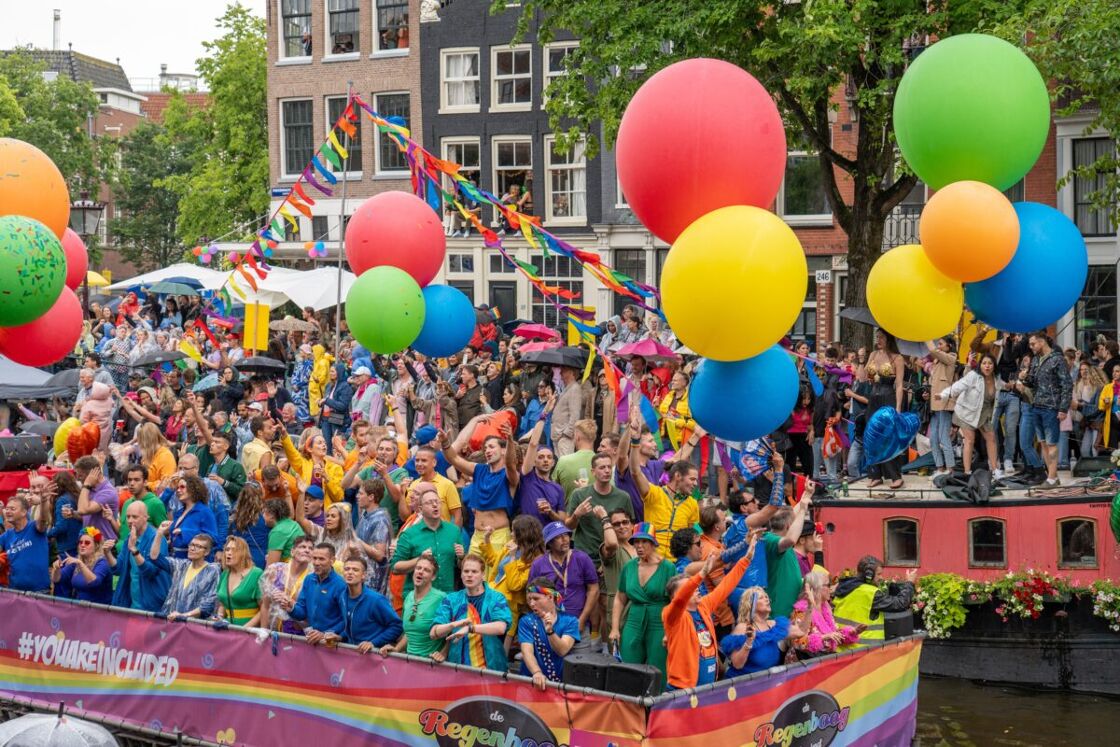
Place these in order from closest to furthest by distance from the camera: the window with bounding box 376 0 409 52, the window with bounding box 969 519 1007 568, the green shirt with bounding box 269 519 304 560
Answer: the green shirt with bounding box 269 519 304 560 → the window with bounding box 969 519 1007 568 → the window with bounding box 376 0 409 52

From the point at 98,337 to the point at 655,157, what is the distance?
23.1m

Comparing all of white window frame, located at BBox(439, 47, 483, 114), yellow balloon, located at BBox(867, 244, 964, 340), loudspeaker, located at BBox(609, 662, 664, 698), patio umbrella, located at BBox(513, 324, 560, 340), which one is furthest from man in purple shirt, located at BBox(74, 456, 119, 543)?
white window frame, located at BBox(439, 47, 483, 114)

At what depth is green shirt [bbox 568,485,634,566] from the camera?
11641mm

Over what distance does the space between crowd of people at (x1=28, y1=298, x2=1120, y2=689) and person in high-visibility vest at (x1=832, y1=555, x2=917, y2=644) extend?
0.7 inches

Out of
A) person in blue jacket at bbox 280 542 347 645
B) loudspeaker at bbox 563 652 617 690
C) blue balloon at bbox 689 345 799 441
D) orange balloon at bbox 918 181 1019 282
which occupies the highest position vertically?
orange balloon at bbox 918 181 1019 282

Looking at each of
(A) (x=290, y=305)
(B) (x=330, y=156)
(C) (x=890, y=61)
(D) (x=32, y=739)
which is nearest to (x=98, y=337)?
A: (A) (x=290, y=305)

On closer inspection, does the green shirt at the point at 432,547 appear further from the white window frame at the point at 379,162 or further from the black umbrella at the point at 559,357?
the white window frame at the point at 379,162

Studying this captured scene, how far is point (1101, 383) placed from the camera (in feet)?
60.4

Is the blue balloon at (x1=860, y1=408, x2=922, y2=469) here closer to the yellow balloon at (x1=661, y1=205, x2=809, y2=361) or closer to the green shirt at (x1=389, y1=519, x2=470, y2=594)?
the green shirt at (x1=389, y1=519, x2=470, y2=594)

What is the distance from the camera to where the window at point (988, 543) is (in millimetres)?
16406

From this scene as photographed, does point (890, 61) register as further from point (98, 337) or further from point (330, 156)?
point (98, 337)

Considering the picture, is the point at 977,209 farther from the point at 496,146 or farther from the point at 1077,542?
the point at 496,146

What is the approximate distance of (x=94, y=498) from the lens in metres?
13.4

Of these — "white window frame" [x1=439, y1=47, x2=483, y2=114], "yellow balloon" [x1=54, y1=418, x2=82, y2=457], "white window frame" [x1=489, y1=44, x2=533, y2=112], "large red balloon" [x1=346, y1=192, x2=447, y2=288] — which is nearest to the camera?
"large red balloon" [x1=346, y1=192, x2=447, y2=288]
